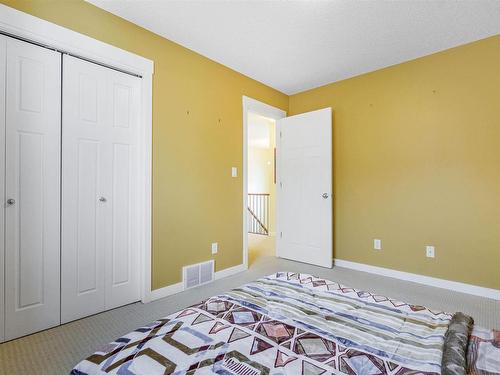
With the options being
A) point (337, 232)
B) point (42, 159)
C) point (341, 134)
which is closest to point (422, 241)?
point (337, 232)

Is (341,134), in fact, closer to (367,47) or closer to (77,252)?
(367,47)

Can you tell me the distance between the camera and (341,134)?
12.3 ft

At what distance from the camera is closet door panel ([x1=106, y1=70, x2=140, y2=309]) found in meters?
2.36

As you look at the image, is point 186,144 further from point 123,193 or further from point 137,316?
point 137,316

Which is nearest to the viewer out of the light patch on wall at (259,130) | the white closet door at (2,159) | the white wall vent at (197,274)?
the white closet door at (2,159)

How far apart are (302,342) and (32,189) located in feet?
6.98

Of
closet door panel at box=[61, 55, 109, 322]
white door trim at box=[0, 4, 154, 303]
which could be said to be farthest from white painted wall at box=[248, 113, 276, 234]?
closet door panel at box=[61, 55, 109, 322]

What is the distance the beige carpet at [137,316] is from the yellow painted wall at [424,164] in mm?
338

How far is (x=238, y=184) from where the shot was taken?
11.4 ft

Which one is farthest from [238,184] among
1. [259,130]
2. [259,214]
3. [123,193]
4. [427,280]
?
[259,214]

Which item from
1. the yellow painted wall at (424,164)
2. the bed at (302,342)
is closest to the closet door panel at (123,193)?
the bed at (302,342)

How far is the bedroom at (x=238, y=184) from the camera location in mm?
1051

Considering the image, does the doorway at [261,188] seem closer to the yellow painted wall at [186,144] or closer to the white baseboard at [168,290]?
the white baseboard at [168,290]

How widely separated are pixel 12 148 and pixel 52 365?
57.1 inches
